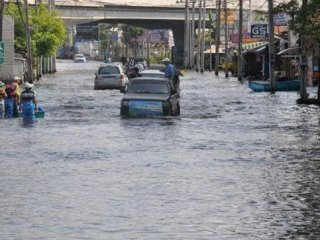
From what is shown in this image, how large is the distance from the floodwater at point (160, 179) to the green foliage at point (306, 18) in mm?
7576

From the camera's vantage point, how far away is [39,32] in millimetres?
98062

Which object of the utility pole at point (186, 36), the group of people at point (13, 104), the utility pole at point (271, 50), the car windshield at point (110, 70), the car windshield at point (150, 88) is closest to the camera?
the group of people at point (13, 104)

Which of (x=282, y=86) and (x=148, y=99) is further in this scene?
(x=282, y=86)

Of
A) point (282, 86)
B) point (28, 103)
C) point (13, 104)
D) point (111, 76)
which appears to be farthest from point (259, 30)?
point (28, 103)

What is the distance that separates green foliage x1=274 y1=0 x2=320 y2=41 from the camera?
44.7 metres

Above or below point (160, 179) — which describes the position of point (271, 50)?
above

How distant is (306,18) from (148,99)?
1174 cm

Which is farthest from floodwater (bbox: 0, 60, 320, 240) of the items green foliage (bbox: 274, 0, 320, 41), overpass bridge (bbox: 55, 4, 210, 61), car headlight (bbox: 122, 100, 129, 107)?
overpass bridge (bbox: 55, 4, 210, 61)

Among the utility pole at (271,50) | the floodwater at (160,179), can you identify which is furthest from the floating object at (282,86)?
the floodwater at (160,179)

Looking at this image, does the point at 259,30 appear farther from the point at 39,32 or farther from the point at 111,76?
the point at 111,76

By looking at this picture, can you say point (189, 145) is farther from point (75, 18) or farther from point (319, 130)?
point (75, 18)

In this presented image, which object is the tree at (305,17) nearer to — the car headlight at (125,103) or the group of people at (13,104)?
the car headlight at (125,103)

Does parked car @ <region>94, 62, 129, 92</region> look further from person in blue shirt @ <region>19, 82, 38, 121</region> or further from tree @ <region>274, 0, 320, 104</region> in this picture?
person in blue shirt @ <region>19, 82, 38, 121</region>

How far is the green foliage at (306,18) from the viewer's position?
44719mm
